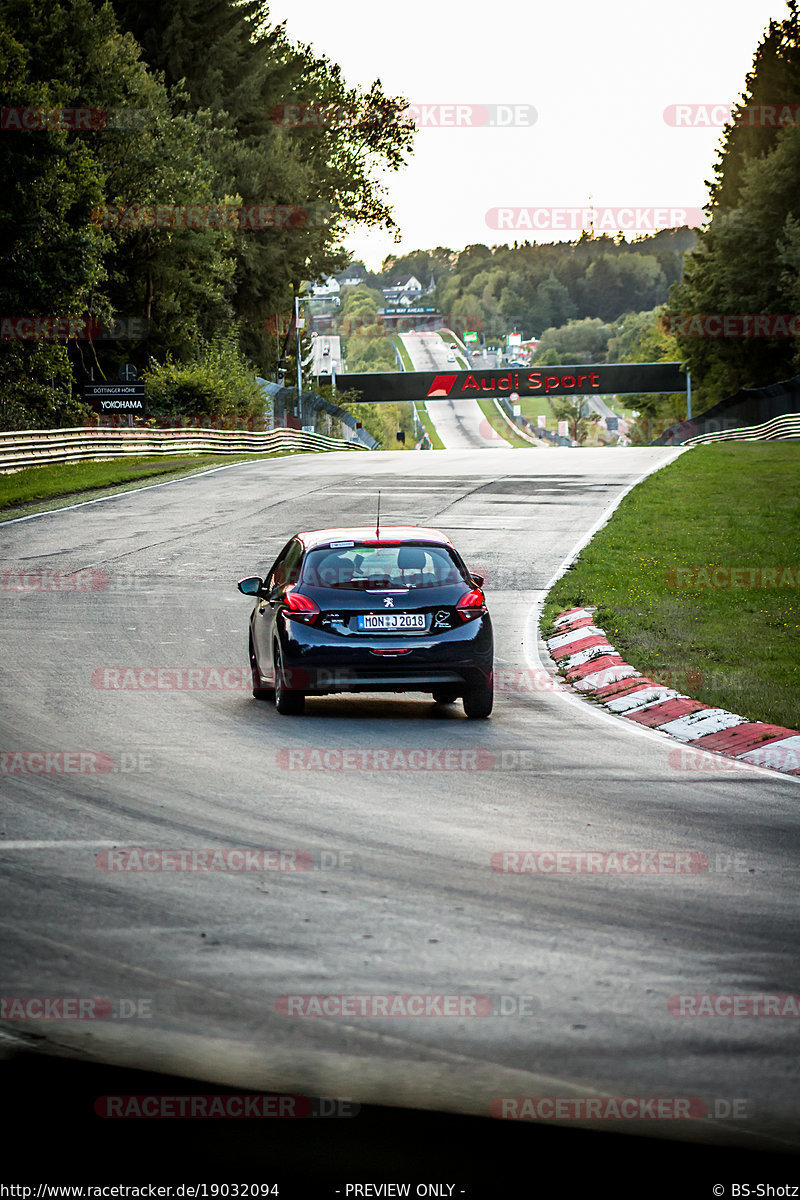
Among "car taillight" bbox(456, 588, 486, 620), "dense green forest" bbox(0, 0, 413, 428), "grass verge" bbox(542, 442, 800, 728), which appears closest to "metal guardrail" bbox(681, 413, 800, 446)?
"dense green forest" bbox(0, 0, 413, 428)

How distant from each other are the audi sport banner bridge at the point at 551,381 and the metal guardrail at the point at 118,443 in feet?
141

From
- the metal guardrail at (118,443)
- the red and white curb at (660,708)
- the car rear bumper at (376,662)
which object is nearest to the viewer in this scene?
the red and white curb at (660,708)

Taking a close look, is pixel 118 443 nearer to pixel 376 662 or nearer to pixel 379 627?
pixel 379 627

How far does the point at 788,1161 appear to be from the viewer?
13.4ft

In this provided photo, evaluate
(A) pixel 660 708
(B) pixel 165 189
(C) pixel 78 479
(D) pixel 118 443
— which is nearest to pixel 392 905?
(A) pixel 660 708

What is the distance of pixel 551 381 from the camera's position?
10119 cm

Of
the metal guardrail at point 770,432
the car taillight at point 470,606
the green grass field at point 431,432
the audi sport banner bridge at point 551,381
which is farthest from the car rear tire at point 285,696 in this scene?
the green grass field at point 431,432

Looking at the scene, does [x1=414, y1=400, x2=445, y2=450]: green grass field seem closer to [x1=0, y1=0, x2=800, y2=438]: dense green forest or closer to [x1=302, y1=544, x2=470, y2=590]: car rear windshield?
[x1=0, y1=0, x2=800, y2=438]: dense green forest

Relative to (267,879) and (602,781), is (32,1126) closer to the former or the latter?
(267,879)

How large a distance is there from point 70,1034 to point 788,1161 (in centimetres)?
240

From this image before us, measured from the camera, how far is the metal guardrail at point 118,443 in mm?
36594

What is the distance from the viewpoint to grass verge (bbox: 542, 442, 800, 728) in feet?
43.6

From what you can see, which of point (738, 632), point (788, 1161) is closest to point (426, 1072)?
point (788, 1161)

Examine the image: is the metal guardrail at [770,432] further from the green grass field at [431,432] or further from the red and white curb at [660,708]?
the green grass field at [431,432]
